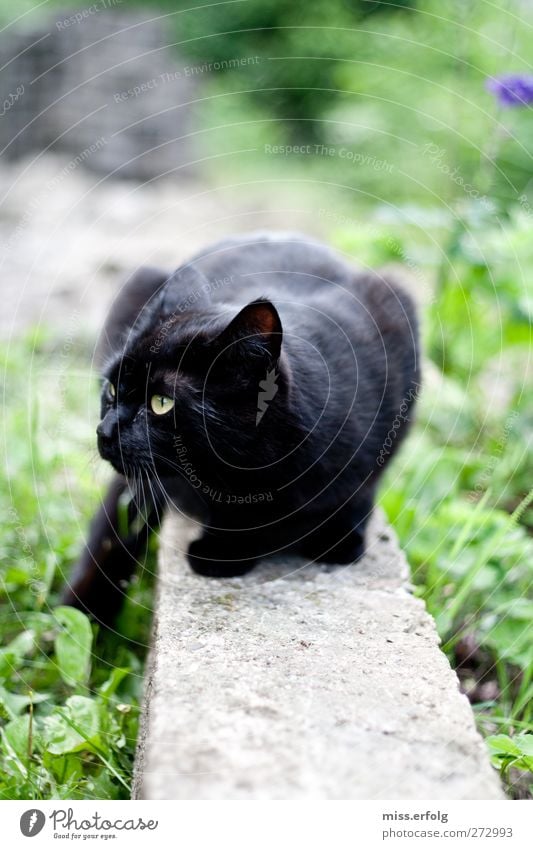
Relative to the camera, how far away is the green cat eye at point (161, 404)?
1.54 m

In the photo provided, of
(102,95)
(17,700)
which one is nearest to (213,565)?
(17,700)

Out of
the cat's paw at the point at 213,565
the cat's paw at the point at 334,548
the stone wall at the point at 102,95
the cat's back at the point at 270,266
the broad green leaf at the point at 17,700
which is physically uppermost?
the stone wall at the point at 102,95

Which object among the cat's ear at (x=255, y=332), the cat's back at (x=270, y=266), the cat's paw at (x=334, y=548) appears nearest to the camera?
the cat's ear at (x=255, y=332)

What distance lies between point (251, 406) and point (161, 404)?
17 centimetres

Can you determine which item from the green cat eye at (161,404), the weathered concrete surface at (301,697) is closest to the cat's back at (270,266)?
the green cat eye at (161,404)

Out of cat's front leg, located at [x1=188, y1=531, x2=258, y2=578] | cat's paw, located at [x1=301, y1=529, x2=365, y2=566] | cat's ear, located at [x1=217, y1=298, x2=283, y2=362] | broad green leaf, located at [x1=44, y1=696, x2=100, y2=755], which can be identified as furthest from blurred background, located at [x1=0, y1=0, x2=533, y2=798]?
cat's ear, located at [x1=217, y1=298, x2=283, y2=362]

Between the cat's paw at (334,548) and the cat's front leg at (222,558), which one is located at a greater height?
the cat's paw at (334,548)

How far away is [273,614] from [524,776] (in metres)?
0.58

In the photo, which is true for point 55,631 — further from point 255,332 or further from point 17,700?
point 255,332

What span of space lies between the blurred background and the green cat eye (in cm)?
34

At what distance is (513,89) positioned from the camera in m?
2.39

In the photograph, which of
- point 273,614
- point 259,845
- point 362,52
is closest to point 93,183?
point 362,52

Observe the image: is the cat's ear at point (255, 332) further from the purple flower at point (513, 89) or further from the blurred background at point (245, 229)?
the purple flower at point (513, 89)

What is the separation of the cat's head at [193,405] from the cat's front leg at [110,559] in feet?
1.57
